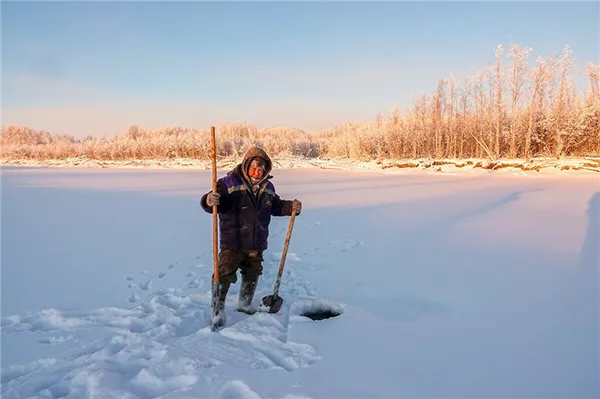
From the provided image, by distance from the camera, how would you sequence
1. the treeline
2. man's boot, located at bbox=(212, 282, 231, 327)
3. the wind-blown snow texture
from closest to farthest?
the wind-blown snow texture → man's boot, located at bbox=(212, 282, 231, 327) → the treeline

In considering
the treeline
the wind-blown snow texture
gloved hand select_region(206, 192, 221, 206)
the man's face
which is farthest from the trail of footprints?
the treeline

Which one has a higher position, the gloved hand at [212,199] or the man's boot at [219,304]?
the gloved hand at [212,199]

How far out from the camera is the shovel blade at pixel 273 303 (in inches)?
156

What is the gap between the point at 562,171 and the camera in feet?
64.1

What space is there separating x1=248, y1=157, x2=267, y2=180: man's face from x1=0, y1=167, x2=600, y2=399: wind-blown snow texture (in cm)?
145

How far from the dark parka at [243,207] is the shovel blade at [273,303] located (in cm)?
58

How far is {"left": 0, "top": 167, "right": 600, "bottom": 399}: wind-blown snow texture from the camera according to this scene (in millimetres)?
2571

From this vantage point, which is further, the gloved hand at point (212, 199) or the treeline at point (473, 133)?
the treeline at point (473, 133)

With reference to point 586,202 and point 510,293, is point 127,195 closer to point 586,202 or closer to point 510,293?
point 510,293

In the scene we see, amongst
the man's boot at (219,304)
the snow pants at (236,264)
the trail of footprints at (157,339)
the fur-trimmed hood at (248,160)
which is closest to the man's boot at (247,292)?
the snow pants at (236,264)

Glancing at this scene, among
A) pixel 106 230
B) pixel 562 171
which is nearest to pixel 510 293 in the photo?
pixel 106 230

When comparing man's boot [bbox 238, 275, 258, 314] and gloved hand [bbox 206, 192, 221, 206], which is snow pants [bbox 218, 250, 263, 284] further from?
gloved hand [bbox 206, 192, 221, 206]

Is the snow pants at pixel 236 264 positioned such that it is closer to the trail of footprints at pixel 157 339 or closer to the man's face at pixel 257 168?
the trail of footprints at pixel 157 339

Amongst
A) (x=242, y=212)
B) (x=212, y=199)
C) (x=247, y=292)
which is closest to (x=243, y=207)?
(x=242, y=212)
